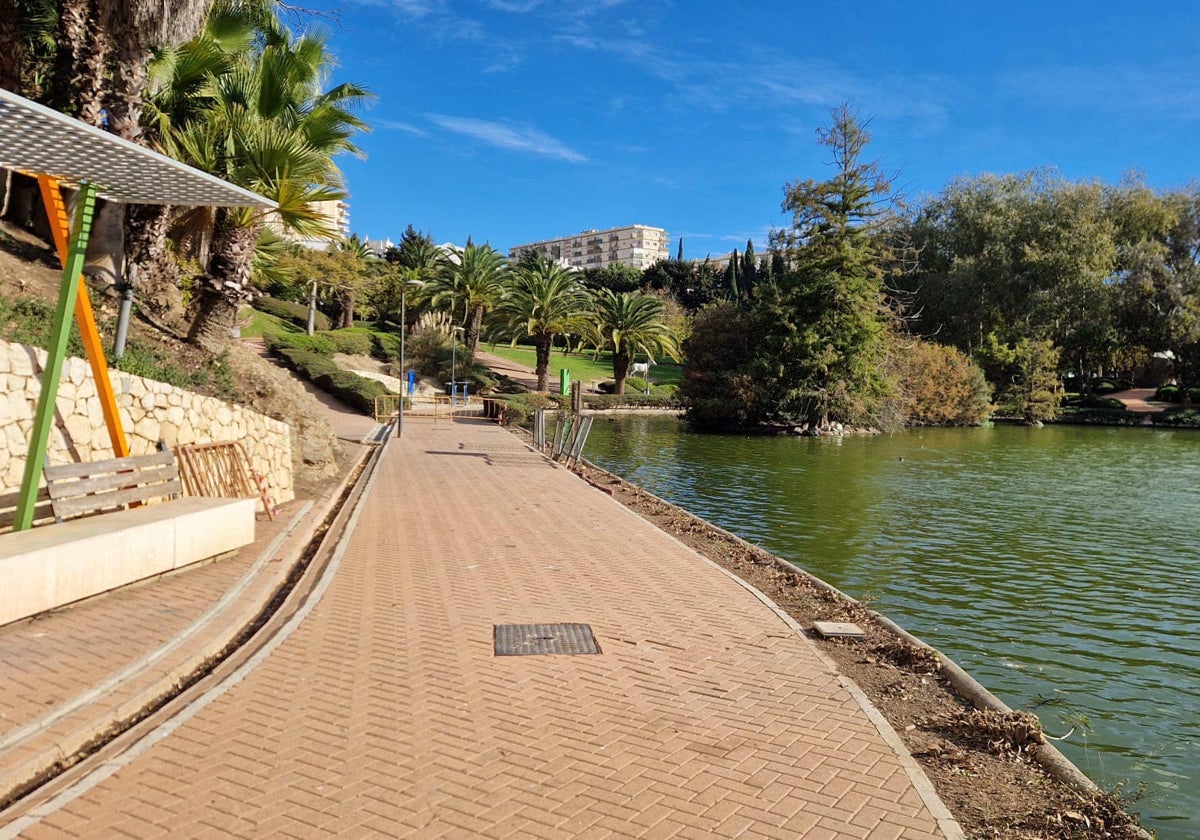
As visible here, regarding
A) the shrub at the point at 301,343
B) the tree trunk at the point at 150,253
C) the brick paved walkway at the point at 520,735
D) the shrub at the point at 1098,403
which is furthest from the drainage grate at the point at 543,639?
the shrub at the point at 1098,403

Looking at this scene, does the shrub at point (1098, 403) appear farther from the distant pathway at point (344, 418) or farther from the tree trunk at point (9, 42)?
the tree trunk at point (9, 42)

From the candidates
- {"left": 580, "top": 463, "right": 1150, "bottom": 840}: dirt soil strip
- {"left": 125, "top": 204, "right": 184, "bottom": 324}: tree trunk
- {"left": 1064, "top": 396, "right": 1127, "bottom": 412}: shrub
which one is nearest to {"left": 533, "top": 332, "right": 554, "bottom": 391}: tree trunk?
{"left": 125, "top": 204, "right": 184, "bottom": 324}: tree trunk

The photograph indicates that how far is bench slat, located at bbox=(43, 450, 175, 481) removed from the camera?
7301mm

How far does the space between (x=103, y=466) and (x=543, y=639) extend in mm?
4777

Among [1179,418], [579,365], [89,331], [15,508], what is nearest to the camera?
[15,508]

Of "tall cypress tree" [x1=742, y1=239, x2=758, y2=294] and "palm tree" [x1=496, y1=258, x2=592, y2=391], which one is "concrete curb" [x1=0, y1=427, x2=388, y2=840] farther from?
"tall cypress tree" [x1=742, y1=239, x2=758, y2=294]

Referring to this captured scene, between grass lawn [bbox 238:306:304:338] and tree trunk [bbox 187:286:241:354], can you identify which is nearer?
tree trunk [bbox 187:286:241:354]

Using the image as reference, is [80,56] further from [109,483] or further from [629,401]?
[629,401]

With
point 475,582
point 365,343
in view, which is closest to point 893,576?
point 475,582

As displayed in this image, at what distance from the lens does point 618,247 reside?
18912 centimetres

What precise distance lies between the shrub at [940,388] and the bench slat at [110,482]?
145ft

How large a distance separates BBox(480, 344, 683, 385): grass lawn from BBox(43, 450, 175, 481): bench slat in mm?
52719

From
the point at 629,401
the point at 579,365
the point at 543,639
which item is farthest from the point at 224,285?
the point at 579,365

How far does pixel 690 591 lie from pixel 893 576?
4.05m
